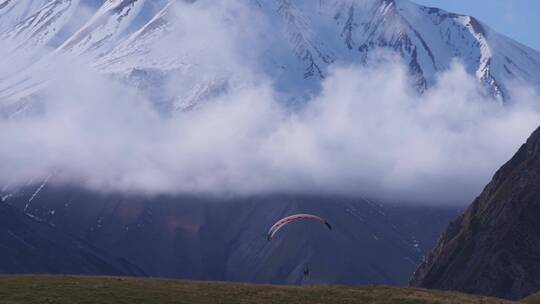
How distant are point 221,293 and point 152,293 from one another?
582 cm

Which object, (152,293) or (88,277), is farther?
(88,277)

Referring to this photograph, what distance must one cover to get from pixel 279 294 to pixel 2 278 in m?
24.4

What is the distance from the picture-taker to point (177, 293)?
286 ft

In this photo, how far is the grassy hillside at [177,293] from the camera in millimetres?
83125

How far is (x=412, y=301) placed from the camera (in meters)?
87.2

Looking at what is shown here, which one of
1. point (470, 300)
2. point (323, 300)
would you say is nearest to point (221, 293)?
point (323, 300)

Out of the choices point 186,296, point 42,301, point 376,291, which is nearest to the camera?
point 42,301

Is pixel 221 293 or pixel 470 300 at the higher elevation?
pixel 470 300

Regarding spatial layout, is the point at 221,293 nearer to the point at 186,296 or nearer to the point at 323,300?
the point at 186,296

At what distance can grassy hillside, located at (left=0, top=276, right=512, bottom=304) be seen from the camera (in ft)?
273

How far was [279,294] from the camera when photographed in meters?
88.1

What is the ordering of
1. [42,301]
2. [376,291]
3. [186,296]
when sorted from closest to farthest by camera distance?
1. [42,301]
2. [186,296]
3. [376,291]

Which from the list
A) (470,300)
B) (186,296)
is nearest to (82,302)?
(186,296)

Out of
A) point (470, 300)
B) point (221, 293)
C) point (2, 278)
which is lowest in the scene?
point (2, 278)
